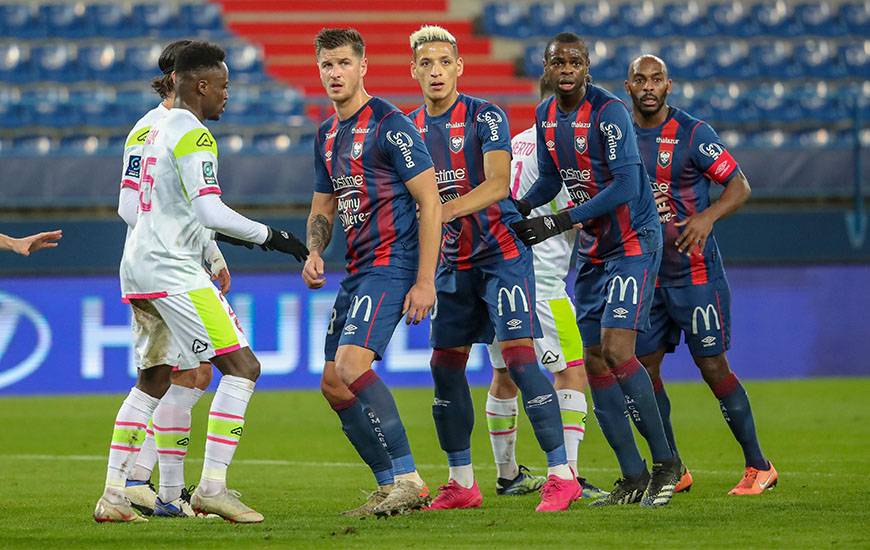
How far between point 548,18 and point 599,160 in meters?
16.5

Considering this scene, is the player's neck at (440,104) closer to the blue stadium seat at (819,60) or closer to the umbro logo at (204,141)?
the umbro logo at (204,141)

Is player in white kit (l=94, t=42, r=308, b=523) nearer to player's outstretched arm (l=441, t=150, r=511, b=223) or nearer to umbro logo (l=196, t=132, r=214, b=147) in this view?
umbro logo (l=196, t=132, r=214, b=147)

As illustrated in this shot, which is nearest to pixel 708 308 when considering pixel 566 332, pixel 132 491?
pixel 566 332

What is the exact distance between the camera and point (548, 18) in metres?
23.3

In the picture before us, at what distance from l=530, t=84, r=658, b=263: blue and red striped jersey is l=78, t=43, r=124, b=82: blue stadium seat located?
46.3ft

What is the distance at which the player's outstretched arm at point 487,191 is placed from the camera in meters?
6.83

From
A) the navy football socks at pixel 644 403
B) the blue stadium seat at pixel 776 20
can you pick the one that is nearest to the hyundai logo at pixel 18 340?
the navy football socks at pixel 644 403

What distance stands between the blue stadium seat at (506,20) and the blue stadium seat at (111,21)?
5.71m

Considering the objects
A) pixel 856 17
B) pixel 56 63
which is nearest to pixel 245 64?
pixel 56 63

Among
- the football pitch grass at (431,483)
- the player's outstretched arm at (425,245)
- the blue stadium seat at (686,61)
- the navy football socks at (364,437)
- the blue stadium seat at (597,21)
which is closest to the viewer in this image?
the football pitch grass at (431,483)

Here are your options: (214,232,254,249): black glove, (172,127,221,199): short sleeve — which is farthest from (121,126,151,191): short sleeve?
(172,127,221,199): short sleeve

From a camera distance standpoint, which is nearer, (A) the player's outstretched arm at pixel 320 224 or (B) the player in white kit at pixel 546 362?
(A) the player's outstretched arm at pixel 320 224

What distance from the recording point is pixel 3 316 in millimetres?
14227

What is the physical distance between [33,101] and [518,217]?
12.5 metres
